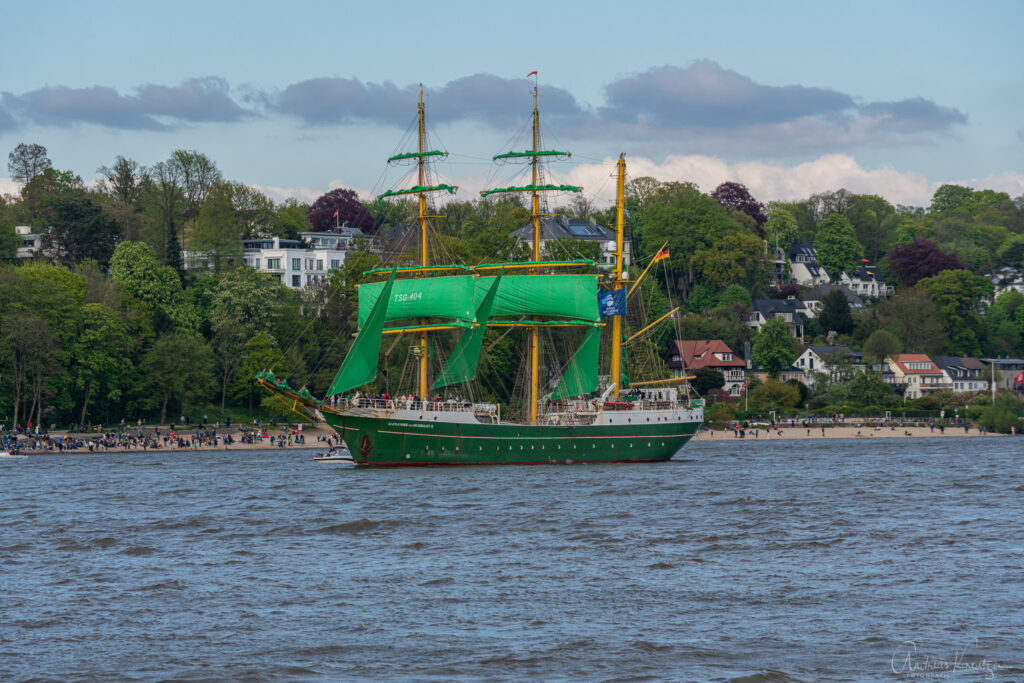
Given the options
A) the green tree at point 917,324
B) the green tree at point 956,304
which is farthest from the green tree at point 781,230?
the green tree at point 917,324

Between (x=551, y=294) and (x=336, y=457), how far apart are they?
15.6m

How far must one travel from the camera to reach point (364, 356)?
220 feet

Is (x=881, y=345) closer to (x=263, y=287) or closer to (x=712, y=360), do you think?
(x=712, y=360)

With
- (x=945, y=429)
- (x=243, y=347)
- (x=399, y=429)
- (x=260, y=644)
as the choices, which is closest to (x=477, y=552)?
(x=260, y=644)

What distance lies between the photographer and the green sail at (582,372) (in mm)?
77750

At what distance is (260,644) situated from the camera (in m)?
25.6

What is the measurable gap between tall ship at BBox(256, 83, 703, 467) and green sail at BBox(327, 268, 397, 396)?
8 centimetres

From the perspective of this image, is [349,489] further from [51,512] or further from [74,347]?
[74,347]

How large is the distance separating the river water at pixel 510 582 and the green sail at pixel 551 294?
63.7ft

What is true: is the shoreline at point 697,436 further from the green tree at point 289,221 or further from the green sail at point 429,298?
the green tree at point 289,221

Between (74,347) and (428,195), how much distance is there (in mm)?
31811

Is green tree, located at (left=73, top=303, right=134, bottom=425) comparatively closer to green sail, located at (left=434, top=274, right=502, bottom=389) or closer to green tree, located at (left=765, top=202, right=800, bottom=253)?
green sail, located at (left=434, top=274, right=502, bottom=389)

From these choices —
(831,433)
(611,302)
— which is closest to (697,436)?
(831,433)

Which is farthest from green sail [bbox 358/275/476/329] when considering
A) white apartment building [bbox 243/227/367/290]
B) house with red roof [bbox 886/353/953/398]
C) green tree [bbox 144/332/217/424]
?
house with red roof [bbox 886/353/953/398]
